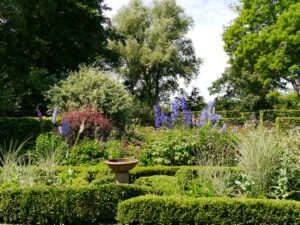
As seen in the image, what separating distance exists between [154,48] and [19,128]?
18.5 m

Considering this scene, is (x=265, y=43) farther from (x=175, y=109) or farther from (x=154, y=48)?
(x=175, y=109)

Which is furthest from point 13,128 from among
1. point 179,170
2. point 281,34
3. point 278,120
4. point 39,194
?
point 281,34

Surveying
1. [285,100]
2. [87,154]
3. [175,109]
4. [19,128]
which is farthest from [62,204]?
[285,100]

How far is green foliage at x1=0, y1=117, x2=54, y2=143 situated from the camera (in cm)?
914

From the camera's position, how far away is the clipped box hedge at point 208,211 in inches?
144

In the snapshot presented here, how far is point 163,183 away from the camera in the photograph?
4.77 metres

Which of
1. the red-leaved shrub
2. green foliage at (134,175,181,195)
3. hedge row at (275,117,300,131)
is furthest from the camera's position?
hedge row at (275,117,300,131)

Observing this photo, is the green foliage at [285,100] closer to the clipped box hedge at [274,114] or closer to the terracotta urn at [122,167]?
the clipped box hedge at [274,114]

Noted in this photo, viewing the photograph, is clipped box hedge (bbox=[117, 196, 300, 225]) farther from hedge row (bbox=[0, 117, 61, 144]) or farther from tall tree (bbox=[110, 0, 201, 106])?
tall tree (bbox=[110, 0, 201, 106])

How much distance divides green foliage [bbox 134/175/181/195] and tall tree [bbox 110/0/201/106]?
64.9ft

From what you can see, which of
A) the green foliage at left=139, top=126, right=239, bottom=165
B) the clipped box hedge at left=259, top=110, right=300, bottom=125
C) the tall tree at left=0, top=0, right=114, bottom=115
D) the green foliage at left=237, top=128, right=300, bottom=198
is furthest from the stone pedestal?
the clipped box hedge at left=259, top=110, right=300, bottom=125

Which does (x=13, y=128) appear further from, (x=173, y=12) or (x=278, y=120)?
(x=173, y=12)

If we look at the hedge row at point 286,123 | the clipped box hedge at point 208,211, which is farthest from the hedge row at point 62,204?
the hedge row at point 286,123

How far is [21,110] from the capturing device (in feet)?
43.6
